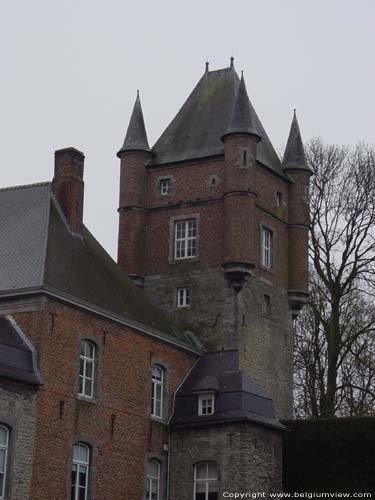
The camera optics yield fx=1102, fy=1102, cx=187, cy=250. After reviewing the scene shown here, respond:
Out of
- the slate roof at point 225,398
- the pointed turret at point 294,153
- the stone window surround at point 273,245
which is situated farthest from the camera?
the pointed turret at point 294,153

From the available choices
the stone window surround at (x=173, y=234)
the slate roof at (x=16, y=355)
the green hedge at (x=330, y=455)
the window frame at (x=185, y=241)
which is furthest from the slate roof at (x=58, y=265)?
the green hedge at (x=330, y=455)

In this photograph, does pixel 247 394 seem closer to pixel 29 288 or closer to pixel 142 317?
pixel 142 317

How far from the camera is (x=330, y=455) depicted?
32.6 m

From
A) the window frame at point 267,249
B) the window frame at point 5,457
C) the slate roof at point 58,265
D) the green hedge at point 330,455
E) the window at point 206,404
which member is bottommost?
the window frame at point 5,457

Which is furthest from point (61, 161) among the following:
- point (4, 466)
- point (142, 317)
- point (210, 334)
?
point (4, 466)

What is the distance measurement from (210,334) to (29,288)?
9.09m

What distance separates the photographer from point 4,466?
2666cm

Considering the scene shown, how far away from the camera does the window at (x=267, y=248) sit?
124 ft

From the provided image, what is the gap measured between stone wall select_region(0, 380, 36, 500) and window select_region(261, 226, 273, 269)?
41.3 ft

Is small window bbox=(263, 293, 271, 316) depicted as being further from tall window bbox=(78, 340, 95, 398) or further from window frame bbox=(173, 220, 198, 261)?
tall window bbox=(78, 340, 95, 398)

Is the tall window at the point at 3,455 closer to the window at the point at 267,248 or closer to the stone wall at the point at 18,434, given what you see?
the stone wall at the point at 18,434

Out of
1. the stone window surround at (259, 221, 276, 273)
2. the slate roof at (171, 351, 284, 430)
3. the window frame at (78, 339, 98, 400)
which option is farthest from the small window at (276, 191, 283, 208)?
the window frame at (78, 339, 98, 400)

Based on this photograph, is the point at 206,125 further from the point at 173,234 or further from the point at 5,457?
the point at 5,457

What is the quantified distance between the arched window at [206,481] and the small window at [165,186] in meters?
10.7
